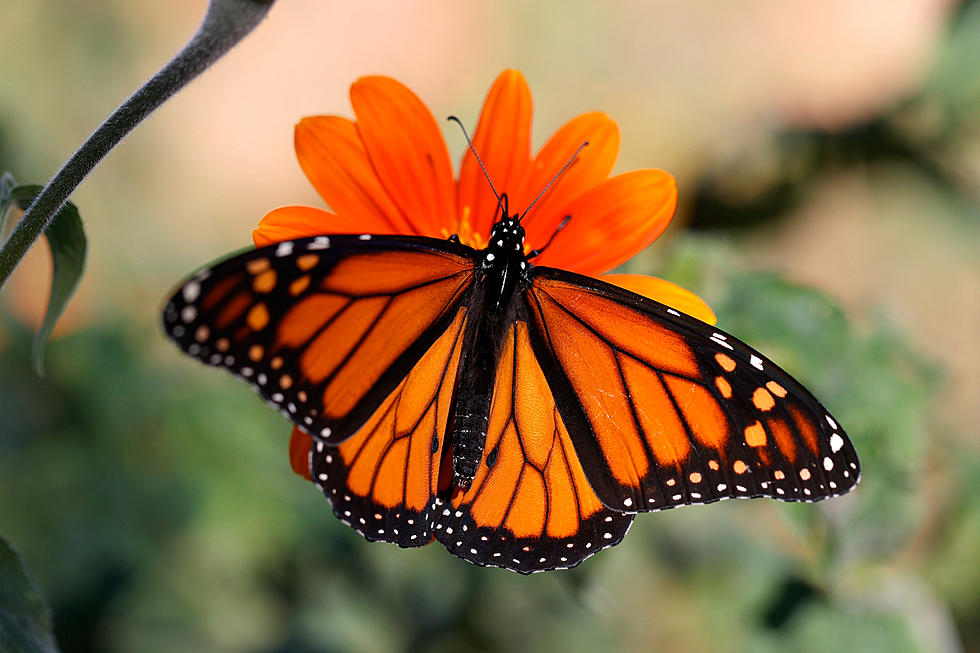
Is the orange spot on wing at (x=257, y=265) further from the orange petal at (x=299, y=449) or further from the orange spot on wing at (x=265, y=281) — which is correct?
the orange petal at (x=299, y=449)

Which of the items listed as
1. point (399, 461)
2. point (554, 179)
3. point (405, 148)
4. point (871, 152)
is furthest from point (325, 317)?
point (871, 152)

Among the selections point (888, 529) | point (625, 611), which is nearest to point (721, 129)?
point (625, 611)

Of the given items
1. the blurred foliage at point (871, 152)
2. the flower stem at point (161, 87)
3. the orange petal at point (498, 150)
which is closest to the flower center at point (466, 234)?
the orange petal at point (498, 150)

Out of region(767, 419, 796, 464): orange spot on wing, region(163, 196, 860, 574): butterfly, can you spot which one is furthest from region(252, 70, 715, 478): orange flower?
region(767, 419, 796, 464): orange spot on wing

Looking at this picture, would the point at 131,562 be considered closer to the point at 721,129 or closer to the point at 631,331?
the point at 631,331

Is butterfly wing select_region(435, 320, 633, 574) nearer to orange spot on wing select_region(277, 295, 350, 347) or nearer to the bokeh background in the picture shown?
the bokeh background

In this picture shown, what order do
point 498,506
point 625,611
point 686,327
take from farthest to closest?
point 625,611 → point 498,506 → point 686,327

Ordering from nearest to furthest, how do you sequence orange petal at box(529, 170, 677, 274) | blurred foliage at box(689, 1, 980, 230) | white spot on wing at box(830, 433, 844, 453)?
white spot on wing at box(830, 433, 844, 453) < orange petal at box(529, 170, 677, 274) < blurred foliage at box(689, 1, 980, 230)
